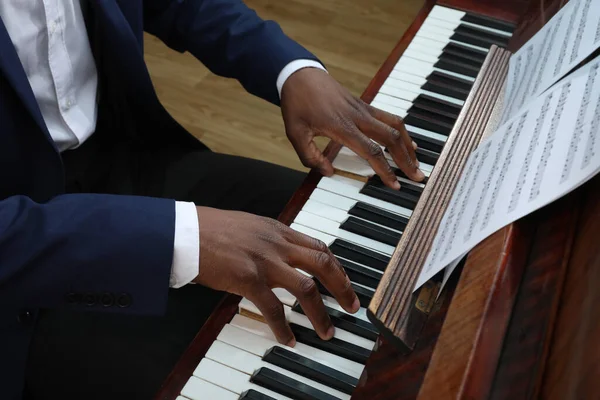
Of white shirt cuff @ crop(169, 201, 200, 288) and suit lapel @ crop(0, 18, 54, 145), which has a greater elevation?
suit lapel @ crop(0, 18, 54, 145)

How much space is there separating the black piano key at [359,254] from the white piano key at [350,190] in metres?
0.10

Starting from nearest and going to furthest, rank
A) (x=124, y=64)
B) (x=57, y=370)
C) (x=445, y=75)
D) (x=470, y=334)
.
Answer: (x=470, y=334), (x=57, y=370), (x=124, y=64), (x=445, y=75)

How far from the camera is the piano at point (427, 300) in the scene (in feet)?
2.15

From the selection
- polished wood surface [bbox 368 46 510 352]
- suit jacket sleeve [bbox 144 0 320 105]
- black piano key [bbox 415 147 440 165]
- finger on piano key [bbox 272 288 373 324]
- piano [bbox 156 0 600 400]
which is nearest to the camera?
piano [bbox 156 0 600 400]

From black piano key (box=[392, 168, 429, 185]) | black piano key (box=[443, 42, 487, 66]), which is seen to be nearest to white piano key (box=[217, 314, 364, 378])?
black piano key (box=[392, 168, 429, 185])

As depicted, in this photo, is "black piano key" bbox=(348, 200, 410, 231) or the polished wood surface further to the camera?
"black piano key" bbox=(348, 200, 410, 231)

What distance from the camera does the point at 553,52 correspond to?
1.02 m

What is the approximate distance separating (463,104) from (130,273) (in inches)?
25.7

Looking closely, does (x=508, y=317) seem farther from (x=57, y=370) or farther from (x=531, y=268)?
(x=57, y=370)

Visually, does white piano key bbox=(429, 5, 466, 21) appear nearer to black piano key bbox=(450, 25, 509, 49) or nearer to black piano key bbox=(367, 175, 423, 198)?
black piano key bbox=(450, 25, 509, 49)

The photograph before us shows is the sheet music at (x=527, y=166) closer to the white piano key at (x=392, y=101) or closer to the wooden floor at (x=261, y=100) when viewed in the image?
the white piano key at (x=392, y=101)

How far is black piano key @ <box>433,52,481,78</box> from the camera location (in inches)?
51.4

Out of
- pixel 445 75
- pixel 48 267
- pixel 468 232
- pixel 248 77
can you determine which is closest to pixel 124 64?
pixel 248 77

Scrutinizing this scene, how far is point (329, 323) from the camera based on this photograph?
878 mm
